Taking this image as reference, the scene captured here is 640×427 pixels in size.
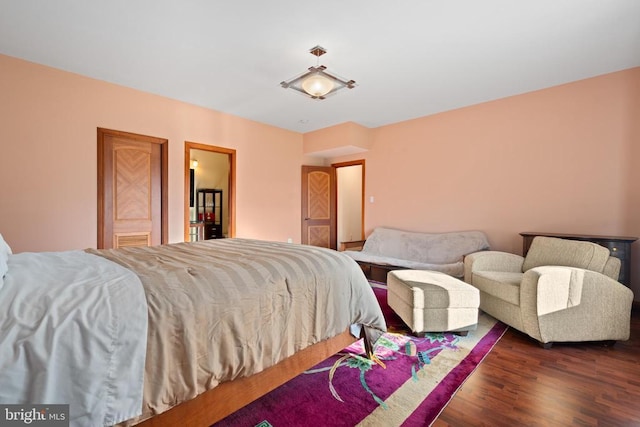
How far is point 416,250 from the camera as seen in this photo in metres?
4.30

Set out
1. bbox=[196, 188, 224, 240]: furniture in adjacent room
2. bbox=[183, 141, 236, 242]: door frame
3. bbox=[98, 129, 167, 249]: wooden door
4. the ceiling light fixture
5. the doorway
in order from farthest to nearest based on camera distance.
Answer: bbox=[196, 188, 224, 240]: furniture in adjacent room
the doorway
bbox=[183, 141, 236, 242]: door frame
bbox=[98, 129, 167, 249]: wooden door
the ceiling light fixture

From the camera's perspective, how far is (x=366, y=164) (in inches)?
211

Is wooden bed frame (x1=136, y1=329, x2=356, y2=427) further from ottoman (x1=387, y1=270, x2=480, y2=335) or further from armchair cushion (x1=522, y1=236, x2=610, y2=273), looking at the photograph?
armchair cushion (x1=522, y1=236, x2=610, y2=273)

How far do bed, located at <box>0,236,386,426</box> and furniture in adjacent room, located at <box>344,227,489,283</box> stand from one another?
2360mm

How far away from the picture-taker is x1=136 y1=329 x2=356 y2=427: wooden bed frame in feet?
3.60

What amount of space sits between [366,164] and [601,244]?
342cm

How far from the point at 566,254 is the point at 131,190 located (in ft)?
16.2

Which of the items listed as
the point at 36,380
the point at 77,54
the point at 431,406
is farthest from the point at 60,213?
the point at 431,406

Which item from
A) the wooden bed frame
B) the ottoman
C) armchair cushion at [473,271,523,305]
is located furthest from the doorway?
the wooden bed frame

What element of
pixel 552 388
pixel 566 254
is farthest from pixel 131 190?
pixel 566 254

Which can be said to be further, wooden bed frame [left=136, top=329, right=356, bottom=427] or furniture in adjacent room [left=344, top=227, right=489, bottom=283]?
furniture in adjacent room [left=344, top=227, right=489, bottom=283]

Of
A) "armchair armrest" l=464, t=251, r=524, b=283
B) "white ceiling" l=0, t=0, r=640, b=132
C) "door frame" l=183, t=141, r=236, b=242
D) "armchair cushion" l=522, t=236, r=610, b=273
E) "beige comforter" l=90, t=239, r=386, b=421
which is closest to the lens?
"beige comforter" l=90, t=239, r=386, b=421

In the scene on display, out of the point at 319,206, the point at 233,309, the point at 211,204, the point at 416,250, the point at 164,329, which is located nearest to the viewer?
the point at 164,329

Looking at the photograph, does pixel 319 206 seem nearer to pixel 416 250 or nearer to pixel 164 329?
pixel 416 250
